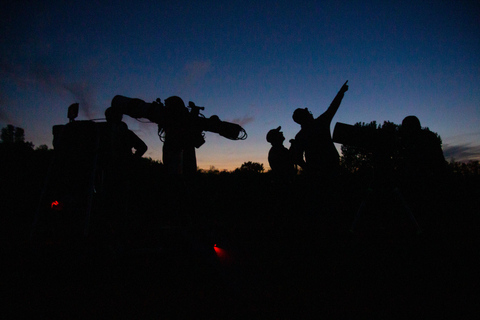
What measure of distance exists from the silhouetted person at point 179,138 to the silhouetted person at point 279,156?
105 inches

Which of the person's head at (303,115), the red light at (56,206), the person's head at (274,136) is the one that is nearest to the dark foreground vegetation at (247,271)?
the red light at (56,206)

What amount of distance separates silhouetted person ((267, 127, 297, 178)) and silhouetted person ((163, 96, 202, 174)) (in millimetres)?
2663

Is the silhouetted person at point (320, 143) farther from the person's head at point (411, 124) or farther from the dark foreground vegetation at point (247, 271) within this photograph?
the person's head at point (411, 124)

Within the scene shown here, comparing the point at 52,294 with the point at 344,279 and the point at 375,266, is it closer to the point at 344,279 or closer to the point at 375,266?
the point at 344,279

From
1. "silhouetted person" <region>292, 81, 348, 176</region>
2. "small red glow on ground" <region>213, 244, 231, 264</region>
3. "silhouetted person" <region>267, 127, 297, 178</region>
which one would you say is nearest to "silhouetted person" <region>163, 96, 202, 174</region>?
"small red glow on ground" <region>213, 244, 231, 264</region>

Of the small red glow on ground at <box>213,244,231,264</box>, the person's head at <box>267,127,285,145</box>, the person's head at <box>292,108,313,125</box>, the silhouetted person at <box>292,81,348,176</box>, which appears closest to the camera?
the small red glow on ground at <box>213,244,231,264</box>

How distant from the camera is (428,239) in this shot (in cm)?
344

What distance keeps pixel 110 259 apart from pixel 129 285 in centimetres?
A: 53

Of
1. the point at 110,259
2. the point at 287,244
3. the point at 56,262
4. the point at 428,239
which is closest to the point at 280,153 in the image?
the point at 287,244

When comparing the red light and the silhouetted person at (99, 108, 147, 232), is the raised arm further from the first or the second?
the red light

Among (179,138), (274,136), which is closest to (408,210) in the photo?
(274,136)

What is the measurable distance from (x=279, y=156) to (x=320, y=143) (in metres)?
1.86

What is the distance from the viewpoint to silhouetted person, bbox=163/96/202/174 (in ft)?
9.61

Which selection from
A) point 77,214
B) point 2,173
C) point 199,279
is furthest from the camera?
point 2,173
